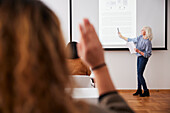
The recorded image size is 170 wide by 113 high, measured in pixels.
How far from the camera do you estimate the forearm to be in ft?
2.00

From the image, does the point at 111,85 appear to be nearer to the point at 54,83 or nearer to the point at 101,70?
the point at 101,70

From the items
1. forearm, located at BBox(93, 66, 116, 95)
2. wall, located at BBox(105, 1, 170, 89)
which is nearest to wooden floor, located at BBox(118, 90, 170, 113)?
wall, located at BBox(105, 1, 170, 89)

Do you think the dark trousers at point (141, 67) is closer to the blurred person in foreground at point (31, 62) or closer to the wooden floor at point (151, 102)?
the wooden floor at point (151, 102)

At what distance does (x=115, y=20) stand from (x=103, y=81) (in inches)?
172

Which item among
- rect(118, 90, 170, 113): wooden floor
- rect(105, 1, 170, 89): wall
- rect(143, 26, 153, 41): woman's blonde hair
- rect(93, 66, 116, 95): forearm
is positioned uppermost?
rect(143, 26, 153, 41): woman's blonde hair

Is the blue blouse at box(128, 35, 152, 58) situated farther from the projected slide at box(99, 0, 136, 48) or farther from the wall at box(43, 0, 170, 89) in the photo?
the wall at box(43, 0, 170, 89)

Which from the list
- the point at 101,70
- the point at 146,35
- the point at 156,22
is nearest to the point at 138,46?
the point at 146,35

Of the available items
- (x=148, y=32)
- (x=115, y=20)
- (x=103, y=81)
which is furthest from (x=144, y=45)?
(x=103, y=81)

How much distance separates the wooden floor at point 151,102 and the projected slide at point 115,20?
1.30 m

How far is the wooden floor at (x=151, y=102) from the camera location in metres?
3.39

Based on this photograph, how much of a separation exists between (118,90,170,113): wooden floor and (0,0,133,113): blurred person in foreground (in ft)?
9.96

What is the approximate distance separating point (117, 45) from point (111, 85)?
4.31 metres

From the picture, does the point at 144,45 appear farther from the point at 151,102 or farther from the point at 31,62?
the point at 31,62

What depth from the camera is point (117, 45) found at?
485 cm
